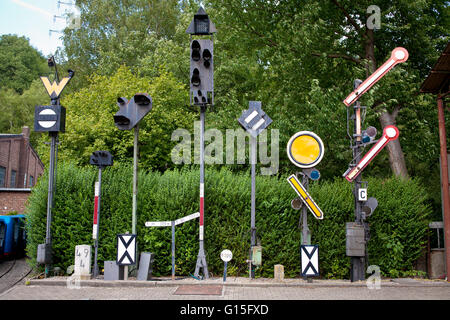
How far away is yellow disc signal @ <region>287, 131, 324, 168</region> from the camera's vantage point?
419 inches

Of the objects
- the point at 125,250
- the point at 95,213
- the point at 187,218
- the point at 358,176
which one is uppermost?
the point at 358,176

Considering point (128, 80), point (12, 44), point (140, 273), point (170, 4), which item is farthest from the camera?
point (12, 44)

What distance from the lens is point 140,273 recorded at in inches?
419

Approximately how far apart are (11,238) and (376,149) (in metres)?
13.9

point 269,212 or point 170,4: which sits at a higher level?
point 170,4

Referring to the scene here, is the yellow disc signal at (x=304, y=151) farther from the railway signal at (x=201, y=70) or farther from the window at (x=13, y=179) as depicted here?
the window at (x=13, y=179)

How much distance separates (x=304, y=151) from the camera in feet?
35.0

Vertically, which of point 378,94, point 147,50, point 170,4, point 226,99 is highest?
point 170,4

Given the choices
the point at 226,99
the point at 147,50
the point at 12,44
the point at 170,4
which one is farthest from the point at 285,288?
the point at 12,44

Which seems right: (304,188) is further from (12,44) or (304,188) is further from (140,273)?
(12,44)

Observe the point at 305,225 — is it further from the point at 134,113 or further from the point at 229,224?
the point at 134,113

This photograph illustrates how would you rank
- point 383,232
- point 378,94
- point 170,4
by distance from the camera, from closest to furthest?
point 383,232
point 378,94
point 170,4

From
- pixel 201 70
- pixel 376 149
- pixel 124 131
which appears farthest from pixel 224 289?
pixel 124 131

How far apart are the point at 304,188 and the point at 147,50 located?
27.4 m
